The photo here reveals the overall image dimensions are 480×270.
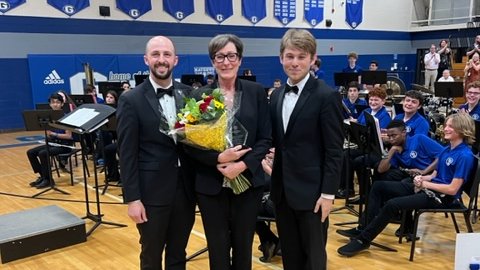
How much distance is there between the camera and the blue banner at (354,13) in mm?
18844

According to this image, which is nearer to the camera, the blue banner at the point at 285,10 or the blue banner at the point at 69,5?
the blue banner at the point at 69,5

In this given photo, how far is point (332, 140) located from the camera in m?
2.41

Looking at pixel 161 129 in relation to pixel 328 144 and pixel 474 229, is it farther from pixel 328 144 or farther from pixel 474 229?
pixel 474 229

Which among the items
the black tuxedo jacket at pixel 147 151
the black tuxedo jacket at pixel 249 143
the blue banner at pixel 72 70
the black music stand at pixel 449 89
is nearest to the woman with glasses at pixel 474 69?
the black music stand at pixel 449 89

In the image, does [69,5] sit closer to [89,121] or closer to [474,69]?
[89,121]

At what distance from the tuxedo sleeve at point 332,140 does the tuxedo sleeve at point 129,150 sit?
3.57ft

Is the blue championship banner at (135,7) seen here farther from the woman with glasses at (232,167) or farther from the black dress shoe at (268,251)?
the woman with glasses at (232,167)

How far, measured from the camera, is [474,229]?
4.75 metres

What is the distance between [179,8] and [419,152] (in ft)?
38.5

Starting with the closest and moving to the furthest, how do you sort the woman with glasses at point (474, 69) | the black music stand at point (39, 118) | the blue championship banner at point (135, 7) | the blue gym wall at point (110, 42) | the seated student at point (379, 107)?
the seated student at point (379, 107) → the black music stand at point (39, 118) → the woman with glasses at point (474, 69) → the blue gym wall at point (110, 42) → the blue championship banner at point (135, 7)

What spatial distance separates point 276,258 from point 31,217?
106 inches

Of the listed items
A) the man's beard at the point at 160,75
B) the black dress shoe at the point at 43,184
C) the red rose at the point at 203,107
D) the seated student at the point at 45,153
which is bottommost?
the black dress shoe at the point at 43,184

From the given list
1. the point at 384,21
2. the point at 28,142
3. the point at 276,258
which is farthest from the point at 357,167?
the point at 384,21

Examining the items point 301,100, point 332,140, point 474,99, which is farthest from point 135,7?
point 332,140
